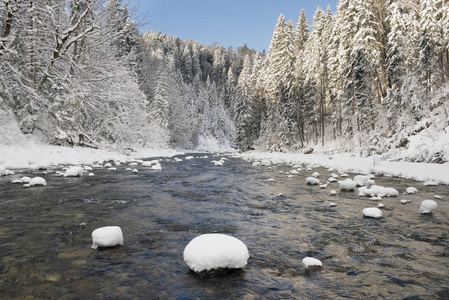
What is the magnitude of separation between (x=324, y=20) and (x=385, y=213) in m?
31.6

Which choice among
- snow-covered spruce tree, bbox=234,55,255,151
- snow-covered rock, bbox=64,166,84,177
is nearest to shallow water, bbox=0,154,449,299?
snow-covered rock, bbox=64,166,84,177

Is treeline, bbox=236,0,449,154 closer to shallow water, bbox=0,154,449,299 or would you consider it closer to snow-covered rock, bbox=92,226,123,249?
shallow water, bbox=0,154,449,299

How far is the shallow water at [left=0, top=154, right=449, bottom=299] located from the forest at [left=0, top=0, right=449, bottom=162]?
368 inches

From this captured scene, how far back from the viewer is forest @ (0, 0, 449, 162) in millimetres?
15289

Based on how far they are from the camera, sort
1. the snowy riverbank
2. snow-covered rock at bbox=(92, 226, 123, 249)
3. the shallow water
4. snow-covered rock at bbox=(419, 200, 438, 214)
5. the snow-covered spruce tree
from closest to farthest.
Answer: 1. the shallow water
2. snow-covered rock at bbox=(92, 226, 123, 249)
3. snow-covered rock at bbox=(419, 200, 438, 214)
4. the snowy riverbank
5. the snow-covered spruce tree

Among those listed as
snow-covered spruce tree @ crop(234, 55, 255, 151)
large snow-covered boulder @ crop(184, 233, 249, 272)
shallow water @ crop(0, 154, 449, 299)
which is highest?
snow-covered spruce tree @ crop(234, 55, 255, 151)

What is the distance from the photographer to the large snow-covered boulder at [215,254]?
298cm

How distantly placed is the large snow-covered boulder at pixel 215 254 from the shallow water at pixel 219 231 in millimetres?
120

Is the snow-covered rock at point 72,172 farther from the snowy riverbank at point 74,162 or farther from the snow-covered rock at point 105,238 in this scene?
the snow-covered rock at point 105,238

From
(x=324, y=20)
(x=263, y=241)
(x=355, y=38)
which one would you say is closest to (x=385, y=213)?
(x=263, y=241)

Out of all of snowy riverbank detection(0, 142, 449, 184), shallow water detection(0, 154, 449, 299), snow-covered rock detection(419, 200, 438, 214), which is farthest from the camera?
snowy riverbank detection(0, 142, 449, 184)

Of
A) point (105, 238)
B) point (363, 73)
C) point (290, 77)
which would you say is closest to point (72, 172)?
point (105, 238)

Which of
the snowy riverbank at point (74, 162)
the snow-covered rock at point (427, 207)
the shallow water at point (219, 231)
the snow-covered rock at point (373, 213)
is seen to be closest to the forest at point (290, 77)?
the snowy riverbank at point (74, 162)

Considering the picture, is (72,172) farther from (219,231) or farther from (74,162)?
(219,231)
